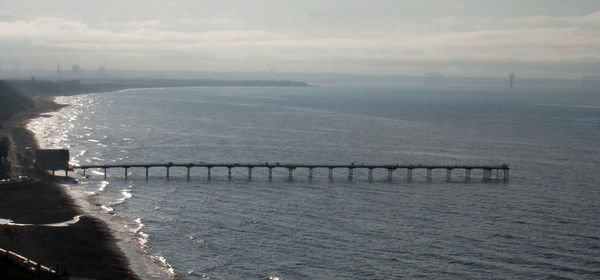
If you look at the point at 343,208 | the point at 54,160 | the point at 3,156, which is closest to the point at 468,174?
the point at 343,208

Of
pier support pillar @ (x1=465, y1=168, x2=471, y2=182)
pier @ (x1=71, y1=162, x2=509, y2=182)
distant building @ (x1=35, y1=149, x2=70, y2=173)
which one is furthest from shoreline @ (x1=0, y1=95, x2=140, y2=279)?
pier support pillar @ (x1=465, y1=168, x2=471, y2=182)

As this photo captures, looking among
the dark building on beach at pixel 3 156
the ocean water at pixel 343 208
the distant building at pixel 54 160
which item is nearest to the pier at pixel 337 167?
the ocean water at pixel 343 208

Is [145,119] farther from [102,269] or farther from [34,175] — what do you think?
[102,269]

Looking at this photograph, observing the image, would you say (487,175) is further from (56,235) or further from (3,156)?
(3,156)

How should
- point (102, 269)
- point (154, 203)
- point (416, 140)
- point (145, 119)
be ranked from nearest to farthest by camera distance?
point (102, 269) < point (154, 203) < point (416, 140) < point (145, 119)

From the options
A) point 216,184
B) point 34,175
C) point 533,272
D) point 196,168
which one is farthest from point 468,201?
point 34,175

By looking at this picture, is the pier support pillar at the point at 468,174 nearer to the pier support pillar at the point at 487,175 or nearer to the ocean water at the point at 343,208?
the ocean water at the point at 343,208

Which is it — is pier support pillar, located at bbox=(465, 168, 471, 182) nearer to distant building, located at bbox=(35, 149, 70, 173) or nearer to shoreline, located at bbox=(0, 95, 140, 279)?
shoreline, located at bbox=(0, 95, 140, 279)
